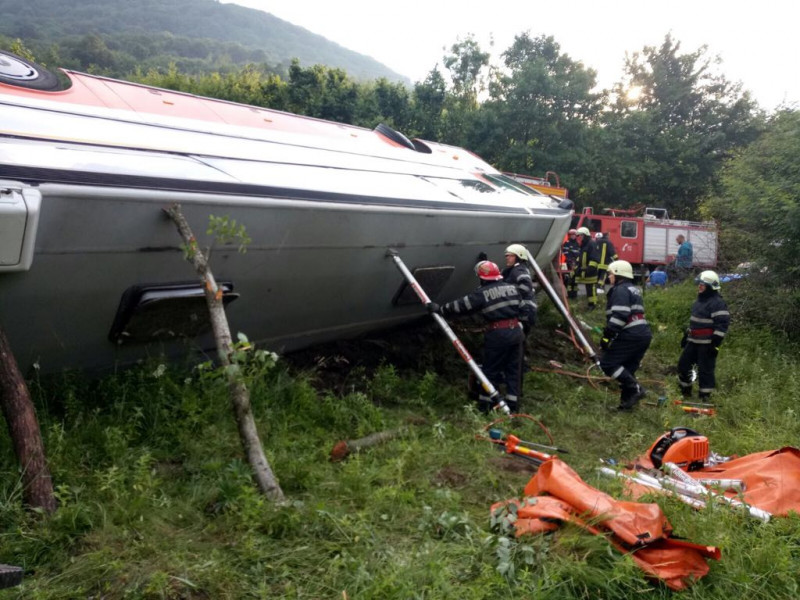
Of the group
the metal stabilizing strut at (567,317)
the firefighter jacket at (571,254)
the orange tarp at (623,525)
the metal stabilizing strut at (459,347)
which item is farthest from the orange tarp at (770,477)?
the firefighter jacket at (571,254)

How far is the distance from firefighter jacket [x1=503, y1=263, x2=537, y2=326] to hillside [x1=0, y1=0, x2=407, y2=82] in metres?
59.1

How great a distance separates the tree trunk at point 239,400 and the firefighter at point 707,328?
5.05 m

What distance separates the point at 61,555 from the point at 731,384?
6840mm

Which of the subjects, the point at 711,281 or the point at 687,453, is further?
the point at 711,281

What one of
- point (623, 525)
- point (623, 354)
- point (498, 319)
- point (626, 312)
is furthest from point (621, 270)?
point (623, 525)

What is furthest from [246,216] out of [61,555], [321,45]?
[321,45]

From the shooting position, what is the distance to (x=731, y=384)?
7066 millimetres

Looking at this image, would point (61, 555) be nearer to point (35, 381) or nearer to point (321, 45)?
point (35, 381)

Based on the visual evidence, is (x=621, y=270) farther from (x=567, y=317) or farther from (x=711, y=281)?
(x=567, y=317)

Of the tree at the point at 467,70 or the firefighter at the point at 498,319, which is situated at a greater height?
the tree at the point at 467,70

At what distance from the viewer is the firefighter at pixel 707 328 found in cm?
645

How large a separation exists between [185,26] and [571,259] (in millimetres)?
108332

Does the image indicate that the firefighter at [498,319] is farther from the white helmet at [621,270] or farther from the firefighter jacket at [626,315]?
the white helmet at [621,270]

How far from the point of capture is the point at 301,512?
9.79 feet
